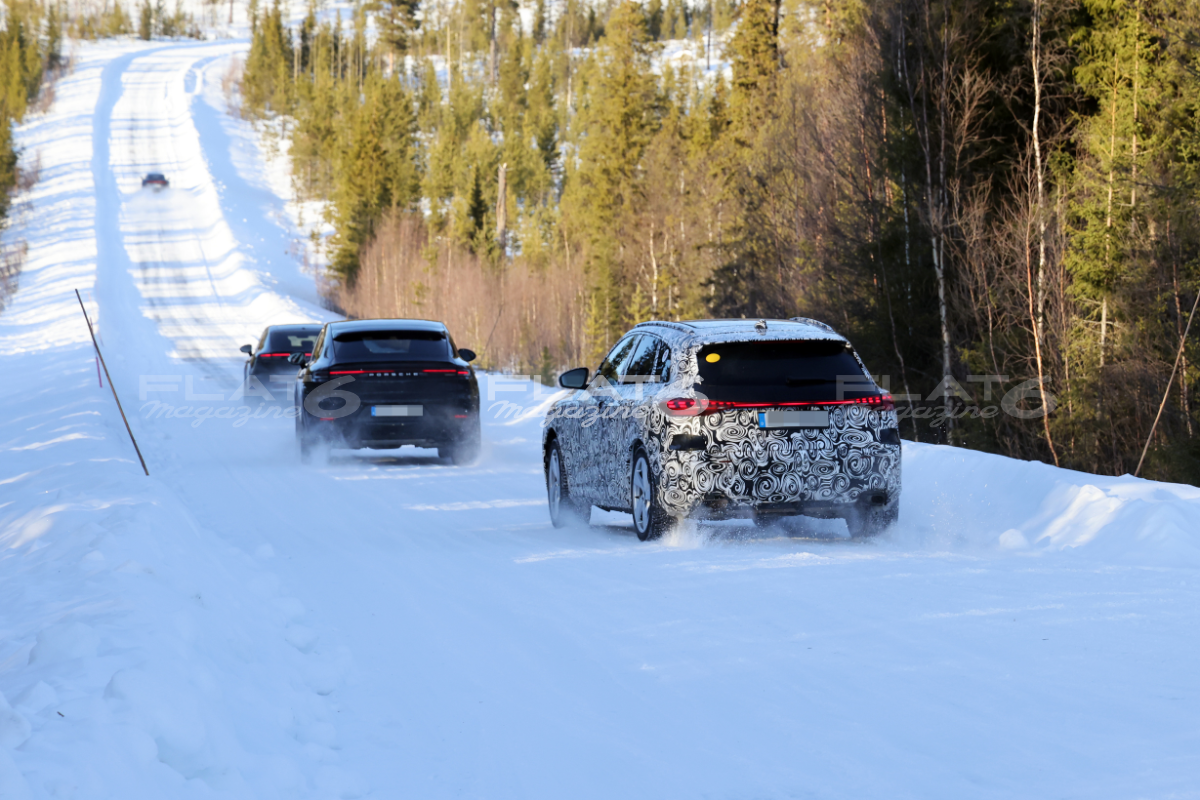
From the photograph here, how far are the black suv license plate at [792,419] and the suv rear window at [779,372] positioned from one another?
103 mm

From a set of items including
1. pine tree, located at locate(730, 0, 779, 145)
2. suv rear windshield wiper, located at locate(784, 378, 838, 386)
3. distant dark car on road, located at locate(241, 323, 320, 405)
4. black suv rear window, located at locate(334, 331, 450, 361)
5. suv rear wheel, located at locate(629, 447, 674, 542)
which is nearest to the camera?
suv rear windshield wiper, located at locate(784, 378, 838, 386)

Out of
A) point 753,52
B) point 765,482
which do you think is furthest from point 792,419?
point 753,52

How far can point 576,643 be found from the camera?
20.9 ft

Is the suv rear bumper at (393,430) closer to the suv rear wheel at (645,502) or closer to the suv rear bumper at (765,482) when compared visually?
the suv rear wheel at (645,502)

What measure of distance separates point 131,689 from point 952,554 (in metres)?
5.98

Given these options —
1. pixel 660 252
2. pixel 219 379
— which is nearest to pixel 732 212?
pixel 660 252

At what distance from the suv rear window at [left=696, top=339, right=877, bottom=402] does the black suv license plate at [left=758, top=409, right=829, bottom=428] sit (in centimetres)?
10

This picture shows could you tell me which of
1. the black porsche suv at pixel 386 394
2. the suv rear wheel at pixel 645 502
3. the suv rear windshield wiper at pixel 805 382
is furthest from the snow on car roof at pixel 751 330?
the black porsche suv at pixel 386 394

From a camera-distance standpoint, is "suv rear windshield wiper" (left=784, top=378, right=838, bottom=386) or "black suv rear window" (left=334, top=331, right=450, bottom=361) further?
"black suv rear window" (left=334, top=331, right=450, bottom=361)

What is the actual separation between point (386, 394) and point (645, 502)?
6681 mm

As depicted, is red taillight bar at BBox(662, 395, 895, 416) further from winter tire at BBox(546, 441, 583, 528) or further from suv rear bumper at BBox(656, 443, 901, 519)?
winter tire at BBox(546, 441, 583, 528)

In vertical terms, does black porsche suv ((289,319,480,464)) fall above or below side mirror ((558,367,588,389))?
below

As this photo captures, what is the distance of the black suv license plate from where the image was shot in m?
8.94

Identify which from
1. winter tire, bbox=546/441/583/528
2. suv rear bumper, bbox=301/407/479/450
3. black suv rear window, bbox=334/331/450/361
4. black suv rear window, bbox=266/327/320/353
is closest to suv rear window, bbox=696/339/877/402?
winter tire, bbox=546/441/583/528
